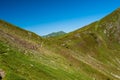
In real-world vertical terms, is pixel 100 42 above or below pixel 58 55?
above

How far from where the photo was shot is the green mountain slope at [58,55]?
130 ft

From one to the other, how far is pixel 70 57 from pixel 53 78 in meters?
32.5

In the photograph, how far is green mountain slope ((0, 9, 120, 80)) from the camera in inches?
1556

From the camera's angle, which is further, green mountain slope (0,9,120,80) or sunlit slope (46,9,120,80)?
sunlit slope (46,9,120,80)

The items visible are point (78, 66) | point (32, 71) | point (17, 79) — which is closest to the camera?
point (17, 79)

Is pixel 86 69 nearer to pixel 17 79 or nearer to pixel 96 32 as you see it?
pixel 17 79

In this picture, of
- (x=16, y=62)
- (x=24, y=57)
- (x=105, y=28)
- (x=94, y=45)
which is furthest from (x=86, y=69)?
(x=105, y=28)

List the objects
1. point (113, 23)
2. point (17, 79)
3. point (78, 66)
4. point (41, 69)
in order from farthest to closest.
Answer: point (113, 23), point (78, 66), point (41, 69), point (17, 79)

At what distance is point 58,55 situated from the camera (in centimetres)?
6794

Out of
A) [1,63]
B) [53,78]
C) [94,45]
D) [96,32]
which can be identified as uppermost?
[96,32]

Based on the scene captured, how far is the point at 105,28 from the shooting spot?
191m

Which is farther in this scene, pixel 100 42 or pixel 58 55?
pixel 100 42

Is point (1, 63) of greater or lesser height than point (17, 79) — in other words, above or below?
above

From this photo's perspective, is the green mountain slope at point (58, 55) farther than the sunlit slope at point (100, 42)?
No
